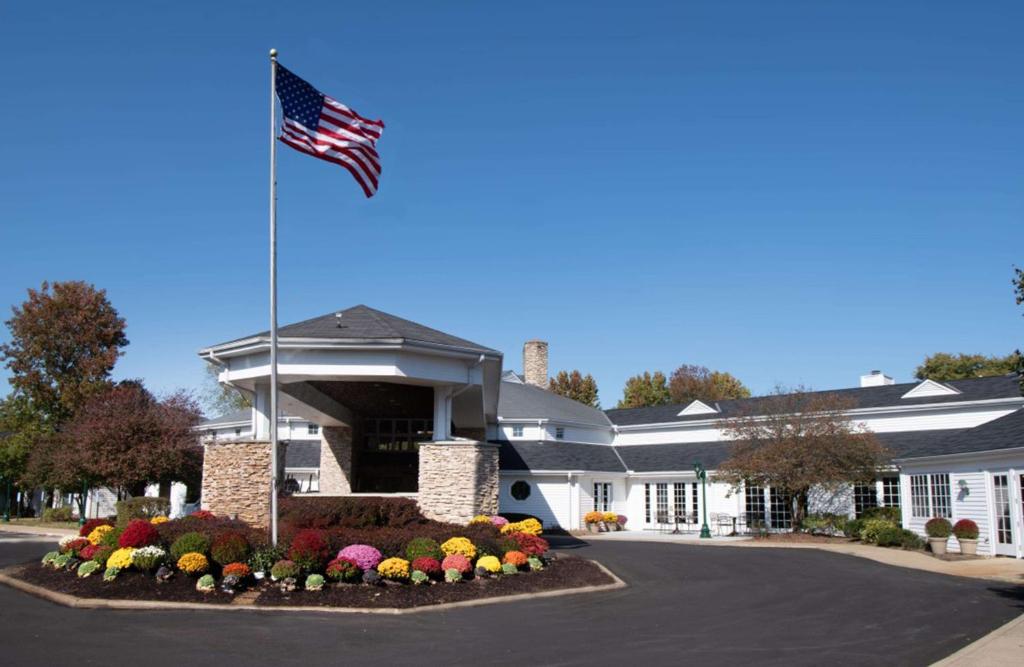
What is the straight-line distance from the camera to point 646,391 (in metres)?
74.8

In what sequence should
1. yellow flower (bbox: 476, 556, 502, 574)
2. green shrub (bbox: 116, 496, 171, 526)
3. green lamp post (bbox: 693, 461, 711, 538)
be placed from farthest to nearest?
green lamp post (bbox: 693, 461, 711, 538), green shrub (bbox: 116, 496, 171, 526), yellow flower (bbox: 476, 556, 502, 574)

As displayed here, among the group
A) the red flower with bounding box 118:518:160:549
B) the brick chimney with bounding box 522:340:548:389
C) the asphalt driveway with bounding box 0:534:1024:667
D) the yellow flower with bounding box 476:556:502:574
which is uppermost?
the brick chimney with bounding box 522:340:548:389

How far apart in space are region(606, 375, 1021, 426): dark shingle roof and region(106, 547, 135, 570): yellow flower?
999 inches

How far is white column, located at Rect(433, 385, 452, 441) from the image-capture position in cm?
2195

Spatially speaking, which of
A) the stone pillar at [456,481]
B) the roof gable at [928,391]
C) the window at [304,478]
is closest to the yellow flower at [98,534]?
the stone pillar at [456,481]

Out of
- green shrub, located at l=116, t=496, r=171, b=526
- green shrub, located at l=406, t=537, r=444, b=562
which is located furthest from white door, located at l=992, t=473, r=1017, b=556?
green shrub, located at l=116, t=496, r=171, b=526

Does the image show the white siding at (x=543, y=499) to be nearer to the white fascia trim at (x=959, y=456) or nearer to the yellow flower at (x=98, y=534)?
the white fascia trim at (x=959, y=456)

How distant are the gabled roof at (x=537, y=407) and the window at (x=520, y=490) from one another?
3314mm

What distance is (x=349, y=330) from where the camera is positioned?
20734 millimetres

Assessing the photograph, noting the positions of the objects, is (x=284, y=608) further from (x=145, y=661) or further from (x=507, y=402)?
(x=507, y=402)

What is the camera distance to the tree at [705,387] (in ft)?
245

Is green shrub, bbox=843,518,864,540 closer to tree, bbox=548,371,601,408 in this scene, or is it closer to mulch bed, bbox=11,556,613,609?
mulch bed, bbox=11,556,613,609

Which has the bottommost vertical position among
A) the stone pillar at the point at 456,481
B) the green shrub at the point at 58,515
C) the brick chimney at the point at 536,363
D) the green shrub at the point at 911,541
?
the green shrub at the point at 58,515

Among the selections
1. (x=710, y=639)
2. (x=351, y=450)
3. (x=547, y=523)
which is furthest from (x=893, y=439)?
(x=710, y=639)
